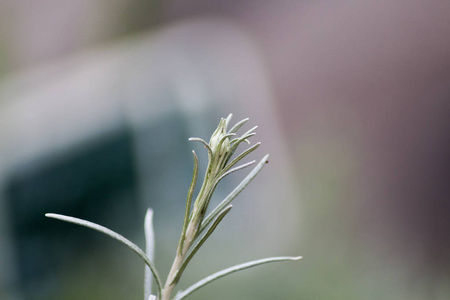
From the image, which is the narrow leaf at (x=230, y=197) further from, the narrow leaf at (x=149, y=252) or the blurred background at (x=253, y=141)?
the blurred background at (x=253, y=141)

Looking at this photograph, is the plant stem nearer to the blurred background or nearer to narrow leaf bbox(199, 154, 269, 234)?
narrow leaf bbox(199, 154, 269, 234)

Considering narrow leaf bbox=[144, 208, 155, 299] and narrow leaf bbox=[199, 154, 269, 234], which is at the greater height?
narrow leaf bbox=[199, 154, 269, 234]

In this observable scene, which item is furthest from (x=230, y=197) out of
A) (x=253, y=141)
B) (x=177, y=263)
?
(x=253, y=141)

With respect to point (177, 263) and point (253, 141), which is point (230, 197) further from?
point (253, 141)

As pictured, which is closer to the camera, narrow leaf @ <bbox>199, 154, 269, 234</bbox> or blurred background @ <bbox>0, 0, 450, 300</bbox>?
narrow leaf @ <bbox>199, 154, 269, 234</bbox>

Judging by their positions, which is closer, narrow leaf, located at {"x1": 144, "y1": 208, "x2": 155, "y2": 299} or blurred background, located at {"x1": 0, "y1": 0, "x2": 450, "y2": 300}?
narrow leaf, located at {"x1": 144, "y1": 208, "x2": 155, "y2": 299}

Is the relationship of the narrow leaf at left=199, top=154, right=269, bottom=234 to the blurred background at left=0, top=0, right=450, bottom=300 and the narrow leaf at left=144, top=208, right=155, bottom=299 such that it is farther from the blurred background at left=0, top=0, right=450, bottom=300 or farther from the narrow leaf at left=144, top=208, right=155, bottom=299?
the blurred background at left=0, top=0, right=450, bottom=300

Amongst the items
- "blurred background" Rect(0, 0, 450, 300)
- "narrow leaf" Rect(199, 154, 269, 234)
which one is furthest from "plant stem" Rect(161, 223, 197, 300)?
"blurred background" Rect(0, 0, 450, 300)

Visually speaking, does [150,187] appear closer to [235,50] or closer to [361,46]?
[235,50]

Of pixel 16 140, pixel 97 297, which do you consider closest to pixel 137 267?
pixel 97 297
